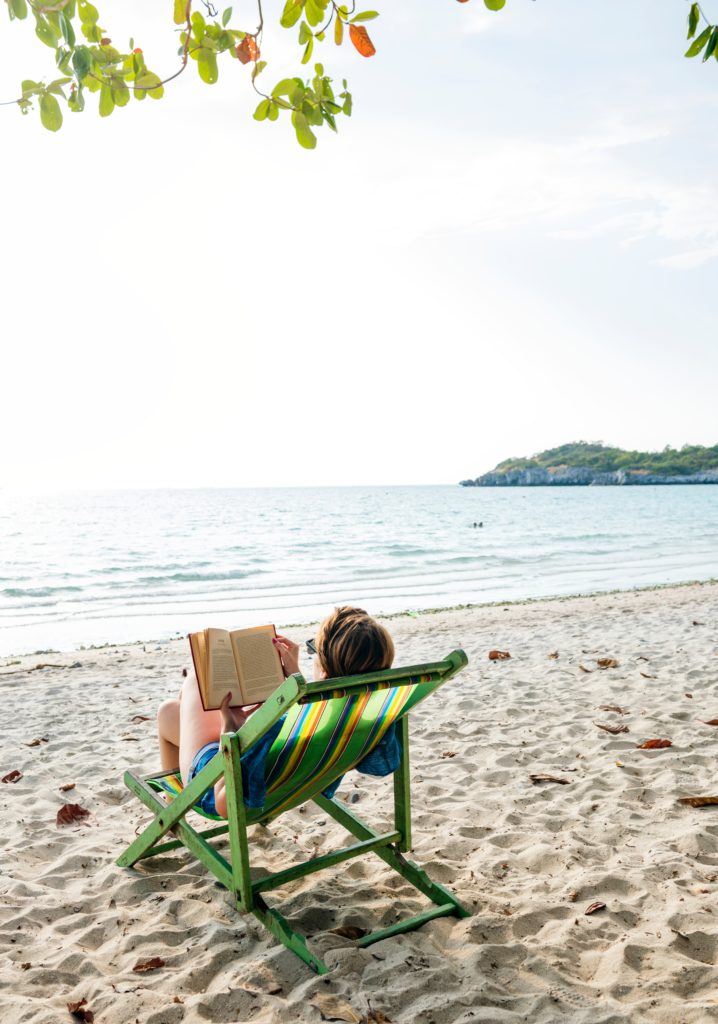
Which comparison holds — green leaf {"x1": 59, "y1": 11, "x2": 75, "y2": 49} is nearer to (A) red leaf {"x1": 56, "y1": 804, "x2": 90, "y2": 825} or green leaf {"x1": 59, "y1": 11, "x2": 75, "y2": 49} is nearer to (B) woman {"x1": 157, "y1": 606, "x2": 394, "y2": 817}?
(B) woman {"x1": 157, "y1": 606, "x2": 394, "y2": 817}

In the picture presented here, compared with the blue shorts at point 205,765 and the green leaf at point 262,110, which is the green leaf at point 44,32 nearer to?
the green leaf at point 262,110

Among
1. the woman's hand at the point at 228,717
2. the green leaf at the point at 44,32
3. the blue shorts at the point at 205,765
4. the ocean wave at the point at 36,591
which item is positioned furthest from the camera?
the ocean wave at the point at 36,591

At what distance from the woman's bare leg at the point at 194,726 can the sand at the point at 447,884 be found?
59 cm

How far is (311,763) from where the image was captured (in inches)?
98.7

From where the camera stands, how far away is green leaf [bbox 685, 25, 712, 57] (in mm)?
2045

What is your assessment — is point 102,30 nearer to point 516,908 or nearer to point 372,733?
point 372,733

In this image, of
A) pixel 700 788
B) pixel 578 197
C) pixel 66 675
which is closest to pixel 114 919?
pixel 700 788

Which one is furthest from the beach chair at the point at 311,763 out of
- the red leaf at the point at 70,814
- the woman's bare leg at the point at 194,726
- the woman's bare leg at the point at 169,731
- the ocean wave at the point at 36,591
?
the ocean wave at the point at 36,591

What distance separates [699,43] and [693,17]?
65 mm

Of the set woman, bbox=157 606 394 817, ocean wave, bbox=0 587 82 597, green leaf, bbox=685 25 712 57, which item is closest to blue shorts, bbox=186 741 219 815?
woman, bbox=157 606 394 817

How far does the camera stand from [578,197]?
11.8 meters

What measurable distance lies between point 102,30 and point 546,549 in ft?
81.1

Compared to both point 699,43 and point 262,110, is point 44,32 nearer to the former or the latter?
point 262,110

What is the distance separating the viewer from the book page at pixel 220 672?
266 centimetres
